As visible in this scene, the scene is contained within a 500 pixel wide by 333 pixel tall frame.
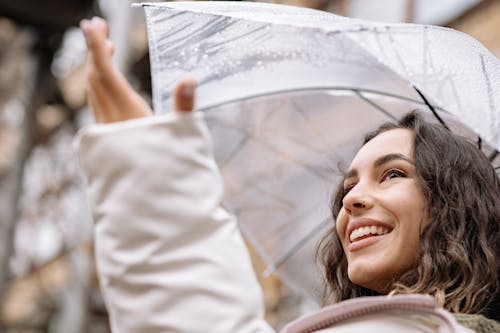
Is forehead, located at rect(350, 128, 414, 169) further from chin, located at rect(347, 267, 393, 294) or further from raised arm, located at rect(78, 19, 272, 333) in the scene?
raised arm, located at rect(78, 19, 272, 333)

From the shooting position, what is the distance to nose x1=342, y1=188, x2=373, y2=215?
54.6 inches

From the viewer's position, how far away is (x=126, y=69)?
4035mm

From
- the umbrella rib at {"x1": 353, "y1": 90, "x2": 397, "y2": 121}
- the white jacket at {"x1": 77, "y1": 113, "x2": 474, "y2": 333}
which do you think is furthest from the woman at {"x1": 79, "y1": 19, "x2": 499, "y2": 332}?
the umbrella rib at {"x1": 353, "y1": 90, "x2": 397, "y2": 121}

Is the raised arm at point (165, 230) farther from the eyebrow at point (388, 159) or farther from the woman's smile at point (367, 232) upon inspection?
the eyebrow at point (388, 159)

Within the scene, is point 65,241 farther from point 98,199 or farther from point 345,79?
point 98,199

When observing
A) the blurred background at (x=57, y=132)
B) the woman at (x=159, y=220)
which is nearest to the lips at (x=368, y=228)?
the woman at (x=159, y=220)

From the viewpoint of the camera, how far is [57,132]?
965 centimetres

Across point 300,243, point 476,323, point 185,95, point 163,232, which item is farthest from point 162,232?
point 300,243

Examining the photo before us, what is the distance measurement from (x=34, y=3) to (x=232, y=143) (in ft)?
16.2

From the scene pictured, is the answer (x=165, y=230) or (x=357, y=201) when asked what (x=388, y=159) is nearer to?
(x=357, y=201)

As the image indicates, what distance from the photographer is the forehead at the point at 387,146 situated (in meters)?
1.48

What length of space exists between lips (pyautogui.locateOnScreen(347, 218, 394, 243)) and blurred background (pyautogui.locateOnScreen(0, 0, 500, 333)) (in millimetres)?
2677

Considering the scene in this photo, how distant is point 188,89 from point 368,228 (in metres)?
0.63

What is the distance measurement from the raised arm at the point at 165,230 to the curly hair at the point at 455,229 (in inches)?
19.2
